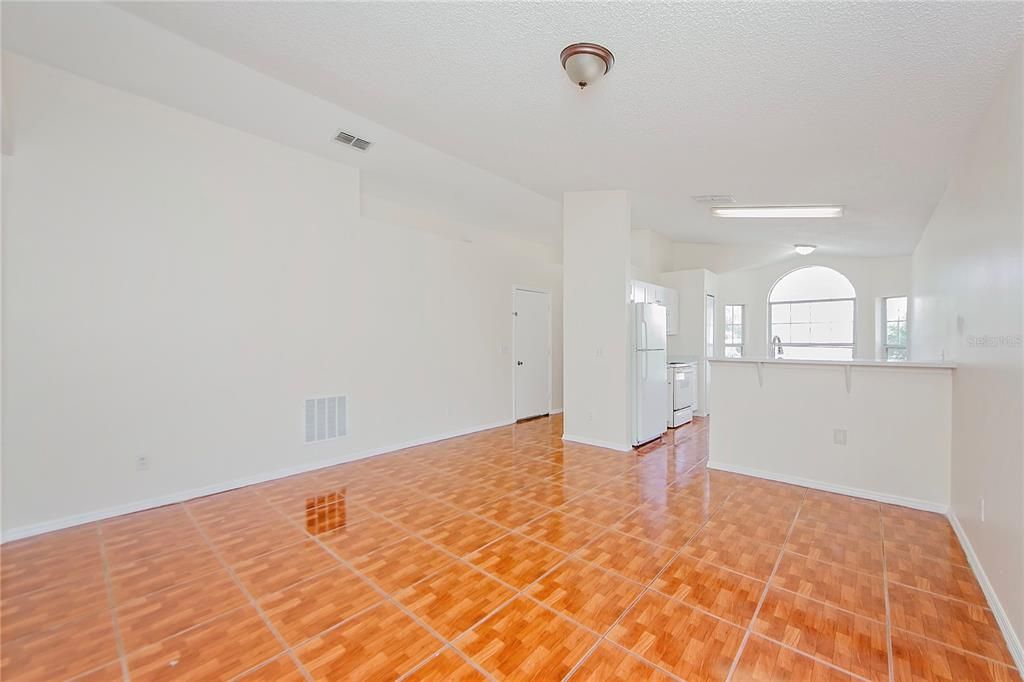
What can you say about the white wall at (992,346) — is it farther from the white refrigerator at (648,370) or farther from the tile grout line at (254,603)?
the tile grout line at (254,603)

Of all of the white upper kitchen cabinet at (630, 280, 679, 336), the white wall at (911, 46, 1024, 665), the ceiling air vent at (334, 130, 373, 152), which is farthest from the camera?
the white upper kitchen cabinet at (630, 280, 679, 336)

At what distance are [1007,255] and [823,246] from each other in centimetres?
569

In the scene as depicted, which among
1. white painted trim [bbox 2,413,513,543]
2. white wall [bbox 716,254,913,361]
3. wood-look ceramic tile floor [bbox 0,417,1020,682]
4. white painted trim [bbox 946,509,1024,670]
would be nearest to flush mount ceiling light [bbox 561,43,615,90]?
wood-look ceramic tile floor [bbox 0,417,1020,682]

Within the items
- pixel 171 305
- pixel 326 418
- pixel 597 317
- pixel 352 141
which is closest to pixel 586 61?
pixel 352 141

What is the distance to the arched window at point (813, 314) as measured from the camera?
26.3 ft

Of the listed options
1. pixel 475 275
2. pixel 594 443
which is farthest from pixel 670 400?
pixel 475 275

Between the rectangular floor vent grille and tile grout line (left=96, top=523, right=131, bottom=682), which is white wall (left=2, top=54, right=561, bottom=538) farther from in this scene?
tile grout line (left=96, top=523, right=131, bottom=682)

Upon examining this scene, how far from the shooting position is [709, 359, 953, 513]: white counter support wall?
3166mm

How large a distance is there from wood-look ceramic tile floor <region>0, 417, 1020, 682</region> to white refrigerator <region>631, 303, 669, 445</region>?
1463mm

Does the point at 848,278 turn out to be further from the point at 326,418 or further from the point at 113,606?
the point at 113,606

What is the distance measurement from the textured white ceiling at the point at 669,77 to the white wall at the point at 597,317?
970 millimetres

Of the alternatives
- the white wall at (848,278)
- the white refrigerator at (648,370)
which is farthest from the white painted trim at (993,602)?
the white wall at (848,278)

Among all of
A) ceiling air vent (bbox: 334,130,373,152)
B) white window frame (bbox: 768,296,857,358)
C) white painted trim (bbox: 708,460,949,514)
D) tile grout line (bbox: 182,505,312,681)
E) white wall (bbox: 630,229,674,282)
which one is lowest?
tile grout line (bbox: 182,505,312,681)

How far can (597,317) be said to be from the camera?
500cm
